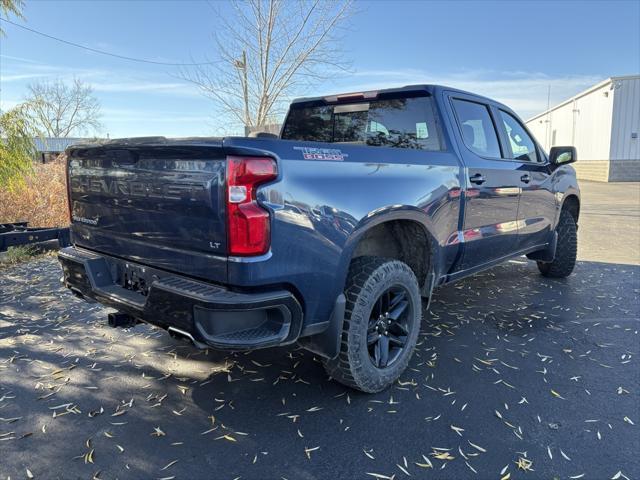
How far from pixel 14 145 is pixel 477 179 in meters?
6.74

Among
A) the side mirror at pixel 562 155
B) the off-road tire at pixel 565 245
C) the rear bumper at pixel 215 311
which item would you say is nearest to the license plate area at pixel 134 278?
the rear bumper at pixel 215 311

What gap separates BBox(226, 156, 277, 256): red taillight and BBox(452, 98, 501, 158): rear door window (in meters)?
2.19

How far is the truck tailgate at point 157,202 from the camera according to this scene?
2271mm

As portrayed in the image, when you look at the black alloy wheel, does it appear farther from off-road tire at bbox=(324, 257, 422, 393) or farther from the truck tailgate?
the truck tailgate

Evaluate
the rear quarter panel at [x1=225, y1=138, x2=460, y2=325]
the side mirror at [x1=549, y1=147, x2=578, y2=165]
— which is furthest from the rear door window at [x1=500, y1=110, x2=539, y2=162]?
the rear quarter panel at [x1=225, y1=138, x2=460, y2=325]

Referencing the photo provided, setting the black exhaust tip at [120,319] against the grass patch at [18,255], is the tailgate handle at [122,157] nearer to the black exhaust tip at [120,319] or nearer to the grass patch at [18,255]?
the black exhaust tip at [120,319]

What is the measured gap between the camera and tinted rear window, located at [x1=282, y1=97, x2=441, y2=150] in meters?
3.69

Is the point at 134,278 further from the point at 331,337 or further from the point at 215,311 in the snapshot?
the point at 331,337

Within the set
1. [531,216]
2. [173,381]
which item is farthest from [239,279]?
[531,216]

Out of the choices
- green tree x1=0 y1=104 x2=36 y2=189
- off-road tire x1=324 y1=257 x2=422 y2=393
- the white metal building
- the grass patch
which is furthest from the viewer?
the white metal building

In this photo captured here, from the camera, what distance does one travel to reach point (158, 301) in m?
2.42

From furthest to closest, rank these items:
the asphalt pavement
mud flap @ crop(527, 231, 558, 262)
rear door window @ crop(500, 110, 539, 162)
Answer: mud flap @ crop(527, 231, 558, 262) → rear door window @ crop(500, 110, 539, 162) → the asphalt pavement

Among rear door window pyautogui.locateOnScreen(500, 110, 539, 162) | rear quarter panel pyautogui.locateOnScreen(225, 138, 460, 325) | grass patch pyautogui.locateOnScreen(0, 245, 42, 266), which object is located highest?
rear door window pyautogui.locateOnScreen(500, 110, 539, 162)

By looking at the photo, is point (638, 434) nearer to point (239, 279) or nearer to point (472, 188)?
point (472, 188)
